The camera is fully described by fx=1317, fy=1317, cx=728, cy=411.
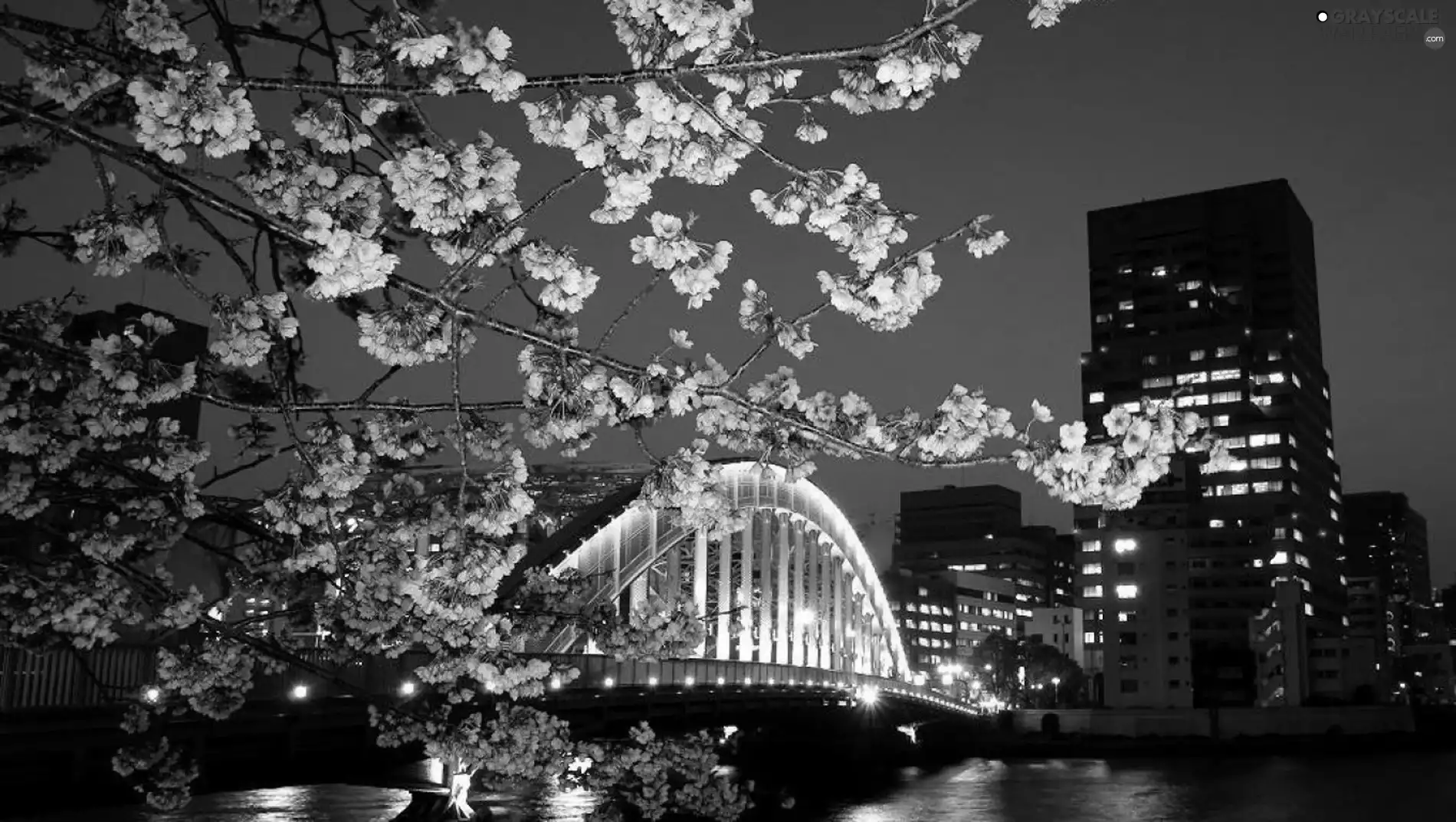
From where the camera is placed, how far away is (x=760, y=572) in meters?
67.9

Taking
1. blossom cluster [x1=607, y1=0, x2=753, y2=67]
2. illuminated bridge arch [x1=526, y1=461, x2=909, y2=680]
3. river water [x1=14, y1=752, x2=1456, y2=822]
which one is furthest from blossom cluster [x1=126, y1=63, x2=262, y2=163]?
illuminated bridge arch [x1=526, y1=461, x2=909, y2=680]

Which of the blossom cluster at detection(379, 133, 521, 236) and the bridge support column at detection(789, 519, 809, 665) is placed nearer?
the blossom cluster at detection(379, 133, 521, 236)

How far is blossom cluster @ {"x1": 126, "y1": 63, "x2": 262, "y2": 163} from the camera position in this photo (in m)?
6.50

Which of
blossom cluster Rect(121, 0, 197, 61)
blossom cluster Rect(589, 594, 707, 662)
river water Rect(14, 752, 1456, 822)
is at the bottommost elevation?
river water Rect(14, 752, 1456, 822)

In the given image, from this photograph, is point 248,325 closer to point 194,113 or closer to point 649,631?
point 194,113

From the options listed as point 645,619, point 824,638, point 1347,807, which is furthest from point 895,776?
point 645,619

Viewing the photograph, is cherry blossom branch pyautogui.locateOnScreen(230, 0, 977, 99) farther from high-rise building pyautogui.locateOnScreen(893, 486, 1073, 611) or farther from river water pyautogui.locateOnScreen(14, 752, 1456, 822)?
high-rise building pyautogui.locateOnScreen(893, 486, 1073, 611)

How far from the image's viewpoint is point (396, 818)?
34.4 m

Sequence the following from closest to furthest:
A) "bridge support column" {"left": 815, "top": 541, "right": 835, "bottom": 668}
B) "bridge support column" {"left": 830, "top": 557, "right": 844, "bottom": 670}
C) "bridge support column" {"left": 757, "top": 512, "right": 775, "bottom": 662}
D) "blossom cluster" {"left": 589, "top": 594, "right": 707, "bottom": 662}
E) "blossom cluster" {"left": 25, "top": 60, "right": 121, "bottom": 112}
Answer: "blossom cluster" {"left": 25, "top": 60, "right": 121, "bottom": 112} → "blossom cluster" {"left": 589, "top": 594, "right": 707, "bottom": 662} → "bridge support column" {"left": 757, "top": 512, "right": 775, "bottom": 662} → "bridge support column" {"left": 815, "top": 541, "right": 835, "bottom": 668} → "bridge support column" {"left": 830, "top": 557, "right": 844, "bottom": 670}

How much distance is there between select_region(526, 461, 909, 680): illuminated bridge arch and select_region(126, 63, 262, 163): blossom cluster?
29764 millimetres

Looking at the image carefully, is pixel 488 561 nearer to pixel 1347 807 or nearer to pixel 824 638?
pixel 1347 807

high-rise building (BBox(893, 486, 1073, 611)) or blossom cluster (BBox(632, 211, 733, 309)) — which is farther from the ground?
high-rise building (BBox(893, 486, 1073, 611))

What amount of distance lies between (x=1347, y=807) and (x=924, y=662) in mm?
101628

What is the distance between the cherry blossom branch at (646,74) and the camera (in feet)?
20.1
